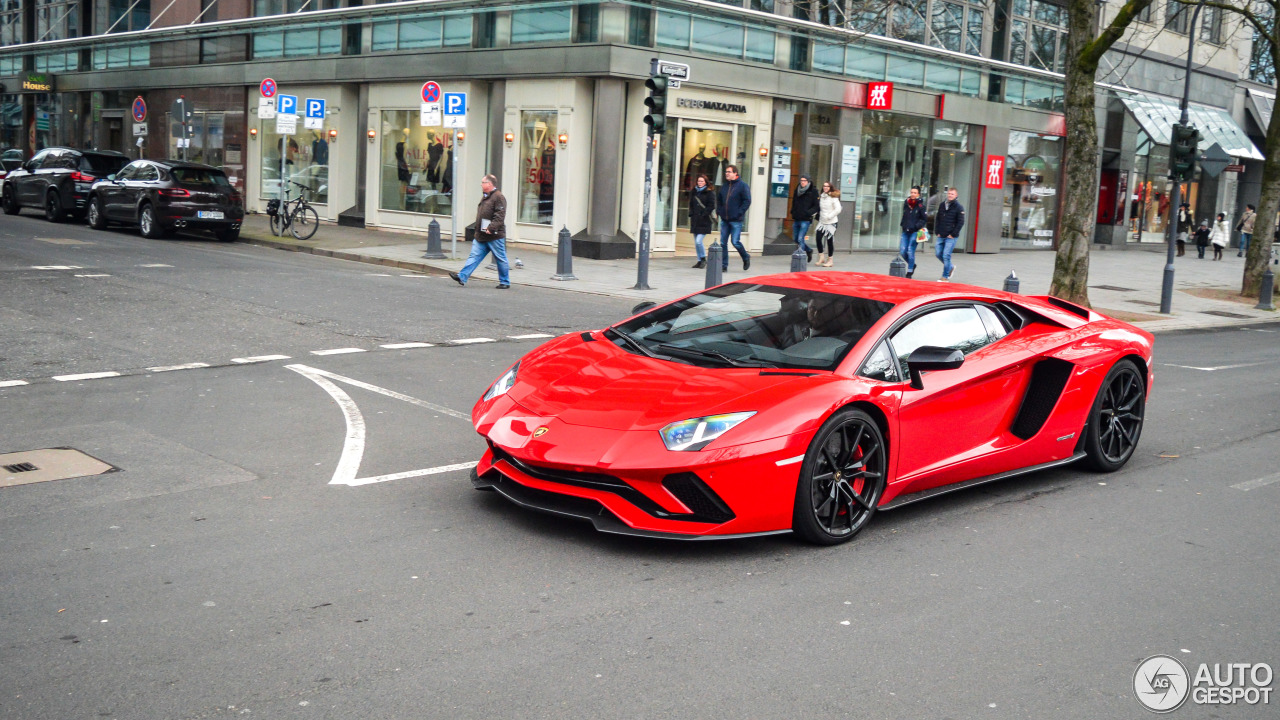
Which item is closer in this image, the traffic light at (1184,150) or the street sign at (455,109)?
the traffic light at (1184,150)

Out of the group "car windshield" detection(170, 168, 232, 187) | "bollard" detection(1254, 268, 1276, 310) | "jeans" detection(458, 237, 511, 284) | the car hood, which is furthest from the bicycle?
the car hood

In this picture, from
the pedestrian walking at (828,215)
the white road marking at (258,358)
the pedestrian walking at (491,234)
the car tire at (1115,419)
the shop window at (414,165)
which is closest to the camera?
the car tire at (1115,419)

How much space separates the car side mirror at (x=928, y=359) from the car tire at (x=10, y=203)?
1086 inches

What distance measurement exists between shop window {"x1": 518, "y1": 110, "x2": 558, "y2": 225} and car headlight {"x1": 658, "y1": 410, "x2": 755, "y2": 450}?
20183 mm

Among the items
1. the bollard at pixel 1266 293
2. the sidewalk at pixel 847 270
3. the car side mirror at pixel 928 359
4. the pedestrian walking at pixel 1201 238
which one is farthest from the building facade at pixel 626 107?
the car side mirror at pixel 928 359

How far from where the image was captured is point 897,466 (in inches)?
238

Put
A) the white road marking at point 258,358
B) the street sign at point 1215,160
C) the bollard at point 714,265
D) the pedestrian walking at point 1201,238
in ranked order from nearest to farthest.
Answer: the white road marking at point 258,358 < the bollard at point 714,265 < the street sign at point 1215,160 < the pedestrian walking at point 1201,238

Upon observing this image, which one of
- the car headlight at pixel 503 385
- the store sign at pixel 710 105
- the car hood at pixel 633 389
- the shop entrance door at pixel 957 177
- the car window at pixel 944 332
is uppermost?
the store sign at pixel 710 105

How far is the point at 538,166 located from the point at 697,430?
2077cm

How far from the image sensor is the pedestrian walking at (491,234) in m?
18.1

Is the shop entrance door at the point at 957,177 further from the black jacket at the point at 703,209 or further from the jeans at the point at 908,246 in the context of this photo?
the black jacket at the point at 703,209

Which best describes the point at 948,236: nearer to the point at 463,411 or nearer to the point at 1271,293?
the point at 1271,293

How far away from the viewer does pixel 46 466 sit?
6766 mm

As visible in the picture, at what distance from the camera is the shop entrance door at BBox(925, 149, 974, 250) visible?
32406 millimetres
